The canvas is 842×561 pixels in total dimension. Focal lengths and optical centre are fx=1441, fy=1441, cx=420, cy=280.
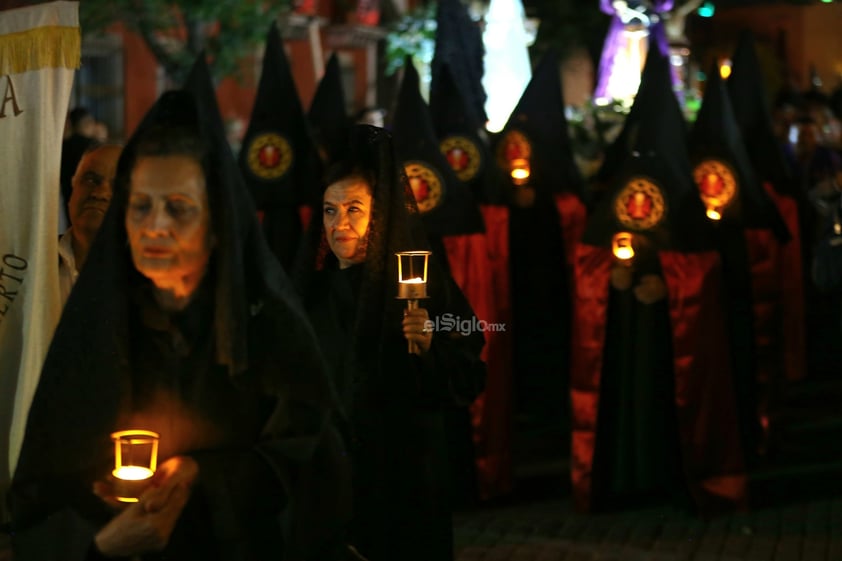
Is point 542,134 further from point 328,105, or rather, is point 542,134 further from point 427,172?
point 427,172

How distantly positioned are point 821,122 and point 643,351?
6.01 m

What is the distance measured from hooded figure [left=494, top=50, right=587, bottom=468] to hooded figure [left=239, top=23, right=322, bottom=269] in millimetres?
1384

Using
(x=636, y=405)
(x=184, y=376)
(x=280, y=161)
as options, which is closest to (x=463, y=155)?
(x=280, y=161)

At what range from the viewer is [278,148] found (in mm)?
9969

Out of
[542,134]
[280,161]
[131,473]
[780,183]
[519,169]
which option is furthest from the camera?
[780,183]

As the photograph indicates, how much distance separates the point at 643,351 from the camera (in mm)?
7969

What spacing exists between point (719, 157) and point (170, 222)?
6.34 metres

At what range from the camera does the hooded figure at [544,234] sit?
32.0 feet

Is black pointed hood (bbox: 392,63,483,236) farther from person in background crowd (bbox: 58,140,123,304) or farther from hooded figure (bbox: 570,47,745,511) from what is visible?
person in background crowd (bbox: 58,140,123,304)

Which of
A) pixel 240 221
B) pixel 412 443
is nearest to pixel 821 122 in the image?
pixel 412 443

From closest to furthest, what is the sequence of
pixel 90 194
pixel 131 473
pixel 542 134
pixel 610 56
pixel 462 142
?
1. pixel 131 473
2. pixel 90 194
3. pixel 462 142
4. pixel 542 134
5. pixel 610 56

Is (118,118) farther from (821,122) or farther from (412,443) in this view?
(412,443)

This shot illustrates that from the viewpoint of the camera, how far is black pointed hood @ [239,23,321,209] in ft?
32.5

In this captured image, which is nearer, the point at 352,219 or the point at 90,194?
the point at 352,219
